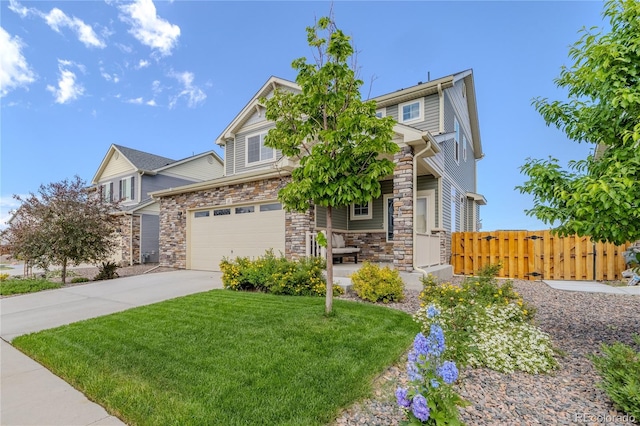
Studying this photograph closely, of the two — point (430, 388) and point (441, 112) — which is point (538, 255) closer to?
point (441, 112)

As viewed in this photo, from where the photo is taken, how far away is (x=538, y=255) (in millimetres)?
9875

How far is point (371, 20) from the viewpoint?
27.6ft

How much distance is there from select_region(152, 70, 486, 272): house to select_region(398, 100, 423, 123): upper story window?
0.04 m

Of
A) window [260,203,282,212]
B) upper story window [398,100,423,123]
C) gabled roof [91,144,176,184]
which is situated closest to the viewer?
window [260,203,282,212]

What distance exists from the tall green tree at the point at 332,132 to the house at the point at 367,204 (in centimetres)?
294

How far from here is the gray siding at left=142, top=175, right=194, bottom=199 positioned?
1778 centimetres

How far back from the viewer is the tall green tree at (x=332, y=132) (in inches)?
171

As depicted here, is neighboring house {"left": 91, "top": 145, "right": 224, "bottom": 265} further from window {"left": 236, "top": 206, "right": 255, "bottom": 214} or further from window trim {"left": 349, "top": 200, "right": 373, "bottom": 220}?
window trim {"left": 349, "top": 200, "right": 373, "bottom": 220}

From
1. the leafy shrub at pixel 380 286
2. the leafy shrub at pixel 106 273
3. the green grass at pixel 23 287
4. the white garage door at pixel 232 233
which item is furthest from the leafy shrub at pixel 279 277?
the green grass at pixel 23 287

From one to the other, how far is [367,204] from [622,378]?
889 cm

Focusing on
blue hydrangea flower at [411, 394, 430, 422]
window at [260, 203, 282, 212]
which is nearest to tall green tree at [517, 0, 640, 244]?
blue hydrangea flower at [411, 394, 430, 422]

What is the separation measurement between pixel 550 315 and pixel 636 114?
357cm

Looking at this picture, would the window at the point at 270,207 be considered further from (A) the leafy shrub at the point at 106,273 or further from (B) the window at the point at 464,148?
(B) the window at the point at 464,148

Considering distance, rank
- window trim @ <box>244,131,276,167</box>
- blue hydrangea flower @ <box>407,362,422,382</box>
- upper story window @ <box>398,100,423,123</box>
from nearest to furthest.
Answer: blue hydrangea flower @ <box>407,362,422,382</box> < upper story window @ <box>398,100,423,123</box> < window trim @ <box>244,131,276,167</box>
